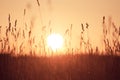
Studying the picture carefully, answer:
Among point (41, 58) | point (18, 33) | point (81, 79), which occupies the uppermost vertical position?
point (18, 33)

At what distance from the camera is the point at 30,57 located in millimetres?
4668

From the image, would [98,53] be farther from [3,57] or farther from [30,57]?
[3,57]

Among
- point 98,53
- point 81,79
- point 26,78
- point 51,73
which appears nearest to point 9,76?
point 26,78

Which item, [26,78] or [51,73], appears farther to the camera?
[51,73]

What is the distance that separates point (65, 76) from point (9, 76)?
0.73m

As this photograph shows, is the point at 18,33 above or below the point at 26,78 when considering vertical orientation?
above

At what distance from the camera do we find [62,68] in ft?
13.3

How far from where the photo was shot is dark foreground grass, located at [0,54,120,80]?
11.8 ft

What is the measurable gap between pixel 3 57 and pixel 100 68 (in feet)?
4.72

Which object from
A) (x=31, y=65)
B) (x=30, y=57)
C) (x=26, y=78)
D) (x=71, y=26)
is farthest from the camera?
(x=71, y=26)

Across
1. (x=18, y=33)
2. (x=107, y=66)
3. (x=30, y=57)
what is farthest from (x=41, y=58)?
(x=107, y=66)

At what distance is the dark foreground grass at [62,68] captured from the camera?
11.8 feet

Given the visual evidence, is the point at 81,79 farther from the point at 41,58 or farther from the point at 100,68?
the point at 41,58

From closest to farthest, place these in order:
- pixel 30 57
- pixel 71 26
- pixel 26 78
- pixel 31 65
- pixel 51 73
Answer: pixel 26 78, pixel 51 73, pixel 31 65, pixel 30 57, pixel 71 26
